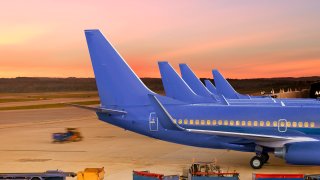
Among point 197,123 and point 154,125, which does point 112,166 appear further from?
point 197,123

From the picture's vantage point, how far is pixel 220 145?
24.1m

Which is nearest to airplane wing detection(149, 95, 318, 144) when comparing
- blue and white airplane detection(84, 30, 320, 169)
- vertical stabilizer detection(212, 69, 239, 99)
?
blue and white airplane detection(84, 30, 320, 169)

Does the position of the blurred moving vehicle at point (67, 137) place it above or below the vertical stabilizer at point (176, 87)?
below

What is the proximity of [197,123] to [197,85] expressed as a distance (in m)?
19.3

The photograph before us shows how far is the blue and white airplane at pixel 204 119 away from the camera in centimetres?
2225

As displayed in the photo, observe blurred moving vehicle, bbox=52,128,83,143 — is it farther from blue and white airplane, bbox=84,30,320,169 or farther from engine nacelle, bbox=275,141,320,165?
engine nacelle, bbox=275,141,320,165

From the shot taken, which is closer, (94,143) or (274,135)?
(274,135)

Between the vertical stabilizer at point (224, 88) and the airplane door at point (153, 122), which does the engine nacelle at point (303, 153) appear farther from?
the vertical stabilizer at point (224, 88)

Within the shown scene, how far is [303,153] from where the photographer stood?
21266 mm

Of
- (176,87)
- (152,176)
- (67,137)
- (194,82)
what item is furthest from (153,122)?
(194,82)

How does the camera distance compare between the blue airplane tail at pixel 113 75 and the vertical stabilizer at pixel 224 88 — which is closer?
the blue airplane tail at pixel 113 75

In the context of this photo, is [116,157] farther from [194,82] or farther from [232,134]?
[194,82]

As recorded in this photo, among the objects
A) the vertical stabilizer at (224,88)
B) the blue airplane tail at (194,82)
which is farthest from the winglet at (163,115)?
the vertical stabilizer at (224,88)

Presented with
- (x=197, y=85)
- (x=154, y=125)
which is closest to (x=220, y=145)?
(x=154, y=125)
